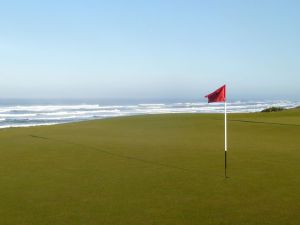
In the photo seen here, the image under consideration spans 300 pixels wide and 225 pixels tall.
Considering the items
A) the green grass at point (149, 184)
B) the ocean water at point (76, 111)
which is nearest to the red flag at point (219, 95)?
the green grass at point (149, 184)

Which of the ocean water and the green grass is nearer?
the green grass

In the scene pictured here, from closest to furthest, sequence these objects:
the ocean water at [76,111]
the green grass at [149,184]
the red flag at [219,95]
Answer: the green grass at [149,184], the red flag at [219,95], the ocean water at [76,111]

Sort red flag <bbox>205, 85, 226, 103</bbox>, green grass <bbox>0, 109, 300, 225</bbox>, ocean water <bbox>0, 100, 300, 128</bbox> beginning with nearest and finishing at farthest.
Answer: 1. green grass <bbox>0, 109, 300, 225</bbox>
2. red flag <bbox>205, 85, 226, 103</bbox>
3. ocean water <bbox>0, 100, 300, 128</bbox>

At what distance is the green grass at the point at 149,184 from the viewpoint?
21.8 ft

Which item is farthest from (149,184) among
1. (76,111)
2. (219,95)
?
(76,111)

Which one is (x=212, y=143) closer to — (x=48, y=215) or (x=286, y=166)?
(x=286, y=166)

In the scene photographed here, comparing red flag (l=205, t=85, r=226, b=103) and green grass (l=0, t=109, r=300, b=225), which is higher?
red flag (l=205, t=85, r=226, b=103)

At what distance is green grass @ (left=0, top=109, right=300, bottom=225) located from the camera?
6648 mm

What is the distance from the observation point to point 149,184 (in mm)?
8758

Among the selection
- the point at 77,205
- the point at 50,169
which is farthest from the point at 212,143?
the point at 77,205

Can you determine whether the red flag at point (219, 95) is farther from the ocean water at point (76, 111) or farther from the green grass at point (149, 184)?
the ocean water at point (76, 111)

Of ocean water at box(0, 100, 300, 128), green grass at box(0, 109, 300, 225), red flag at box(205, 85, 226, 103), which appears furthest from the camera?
ocean water at box(0, 100, 300, 128)

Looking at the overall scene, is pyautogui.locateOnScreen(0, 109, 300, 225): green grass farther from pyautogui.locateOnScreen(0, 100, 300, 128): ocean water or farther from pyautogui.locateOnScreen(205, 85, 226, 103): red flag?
pyautogui.locateOnScreen(0, 100, 300, 128): ocean water

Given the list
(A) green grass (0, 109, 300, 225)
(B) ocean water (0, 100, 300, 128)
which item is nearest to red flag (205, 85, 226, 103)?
(A) green grass (0, 109, 300, 225)
